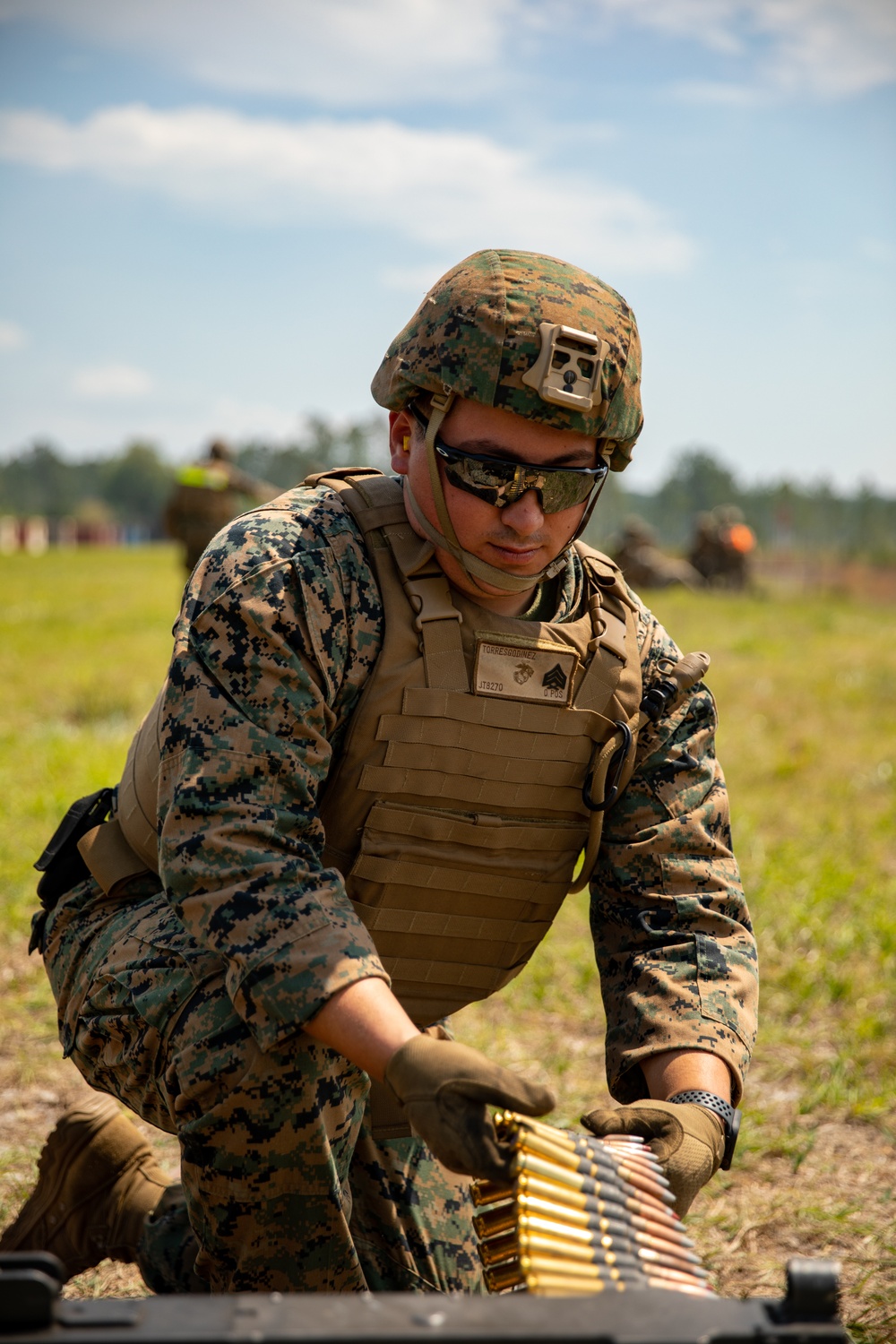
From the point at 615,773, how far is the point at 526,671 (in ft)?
0.91

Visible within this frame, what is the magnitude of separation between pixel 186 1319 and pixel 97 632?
14.4 metres

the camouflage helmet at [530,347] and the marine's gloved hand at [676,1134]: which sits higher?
the camouflage helmet at [530,347]

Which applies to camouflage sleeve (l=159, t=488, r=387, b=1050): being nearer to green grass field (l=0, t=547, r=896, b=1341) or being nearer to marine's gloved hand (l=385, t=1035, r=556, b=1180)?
marine's gloved hand (l=385, t=1035, r=556, b=1180)

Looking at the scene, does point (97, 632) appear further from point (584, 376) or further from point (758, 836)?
point (584, 376)

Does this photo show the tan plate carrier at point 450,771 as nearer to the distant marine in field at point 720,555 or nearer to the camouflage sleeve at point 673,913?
the camouflage sleeve at point 673,913

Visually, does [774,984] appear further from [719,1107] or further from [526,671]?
[526,671]

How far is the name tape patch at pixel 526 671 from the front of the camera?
97.8 inches

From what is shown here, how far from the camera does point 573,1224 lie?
180 cm

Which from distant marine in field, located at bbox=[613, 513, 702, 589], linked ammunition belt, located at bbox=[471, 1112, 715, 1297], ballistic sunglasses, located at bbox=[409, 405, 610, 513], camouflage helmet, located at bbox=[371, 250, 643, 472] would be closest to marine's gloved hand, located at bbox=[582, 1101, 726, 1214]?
linked ammunition belt, located at bbox=[471, 1112, 715, 1297]

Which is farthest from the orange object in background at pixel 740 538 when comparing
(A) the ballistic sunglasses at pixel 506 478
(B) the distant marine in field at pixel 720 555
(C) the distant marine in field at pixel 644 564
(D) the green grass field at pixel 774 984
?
(A) the ballistic sunglasses at pixel 506 478

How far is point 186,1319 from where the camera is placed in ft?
4.67

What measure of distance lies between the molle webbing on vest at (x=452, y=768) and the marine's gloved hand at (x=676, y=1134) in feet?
1.78

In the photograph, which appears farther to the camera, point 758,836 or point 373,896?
point 758,836

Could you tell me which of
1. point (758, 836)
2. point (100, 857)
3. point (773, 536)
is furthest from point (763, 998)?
point (773, 536)
